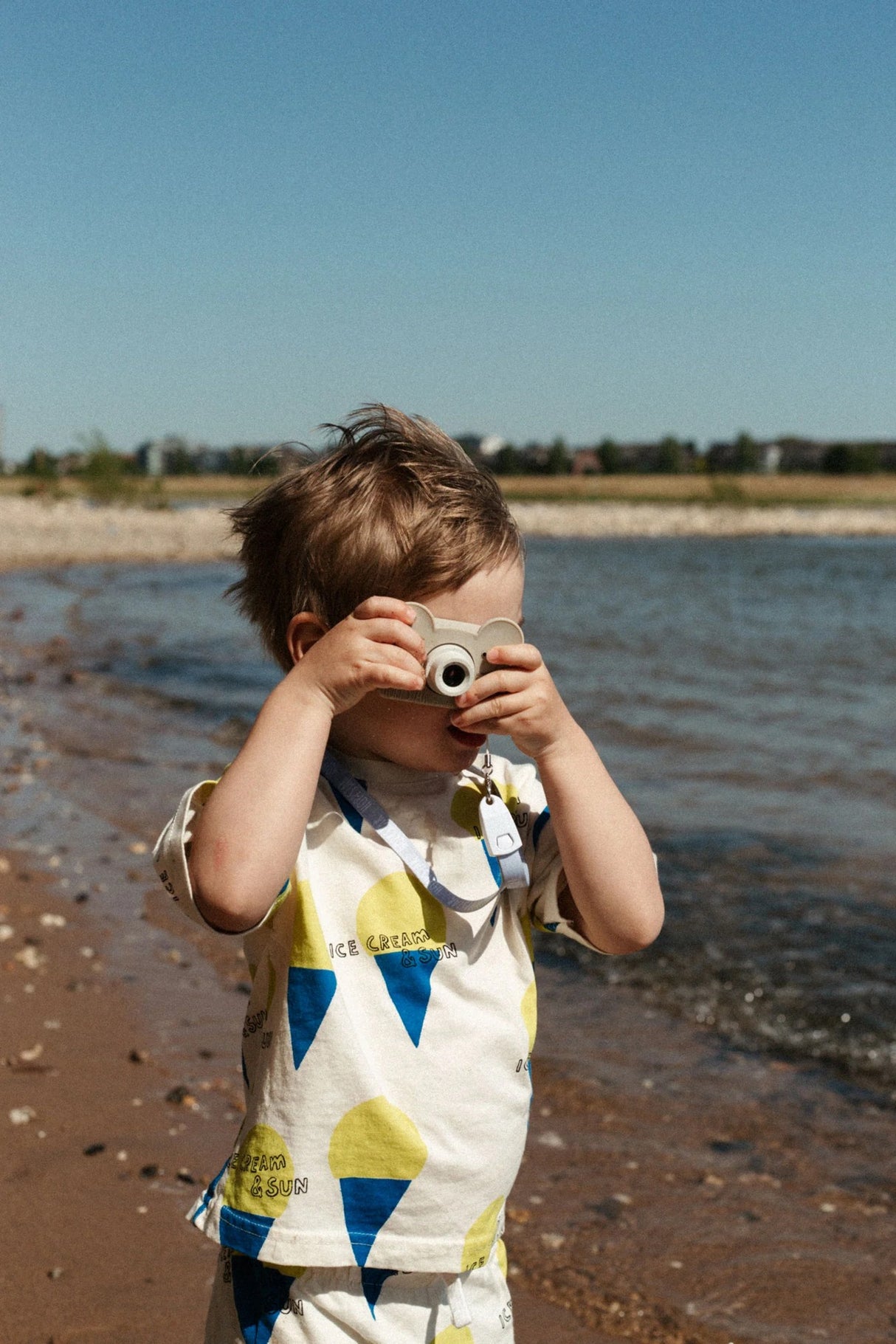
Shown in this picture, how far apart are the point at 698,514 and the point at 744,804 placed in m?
76.1

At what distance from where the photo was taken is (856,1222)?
10.7 ft

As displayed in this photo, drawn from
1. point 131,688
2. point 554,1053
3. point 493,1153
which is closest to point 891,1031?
point 554,1053

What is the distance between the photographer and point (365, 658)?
159 centimetres

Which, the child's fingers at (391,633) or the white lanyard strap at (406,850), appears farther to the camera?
the white lanyard strap at (406,850)

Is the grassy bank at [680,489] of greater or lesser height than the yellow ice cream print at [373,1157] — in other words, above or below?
below

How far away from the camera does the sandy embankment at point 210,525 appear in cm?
4259

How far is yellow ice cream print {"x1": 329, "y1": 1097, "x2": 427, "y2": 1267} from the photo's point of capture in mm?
1662

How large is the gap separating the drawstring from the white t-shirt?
0.04 metres

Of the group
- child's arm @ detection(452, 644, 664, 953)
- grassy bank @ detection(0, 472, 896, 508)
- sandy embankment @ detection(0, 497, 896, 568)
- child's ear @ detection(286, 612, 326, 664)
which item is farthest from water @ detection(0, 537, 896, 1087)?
grassy bank @ detection(0, 472, 896, 508)

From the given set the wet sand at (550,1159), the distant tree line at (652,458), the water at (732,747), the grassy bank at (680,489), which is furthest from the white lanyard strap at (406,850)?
the distant tree line at (652,458)

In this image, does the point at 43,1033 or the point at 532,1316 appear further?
the point at 43,1033

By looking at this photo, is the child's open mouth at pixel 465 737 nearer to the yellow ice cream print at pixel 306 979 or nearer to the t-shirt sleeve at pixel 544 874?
the t-shirt sleeve at pixel 544 874

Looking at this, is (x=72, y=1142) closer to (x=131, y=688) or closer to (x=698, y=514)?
(x=131, y=688)

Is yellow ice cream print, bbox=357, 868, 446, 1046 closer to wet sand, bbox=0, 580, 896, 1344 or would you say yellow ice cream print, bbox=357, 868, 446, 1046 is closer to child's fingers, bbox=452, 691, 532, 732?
child's fingers, bbox=452, 691, 532, 732
